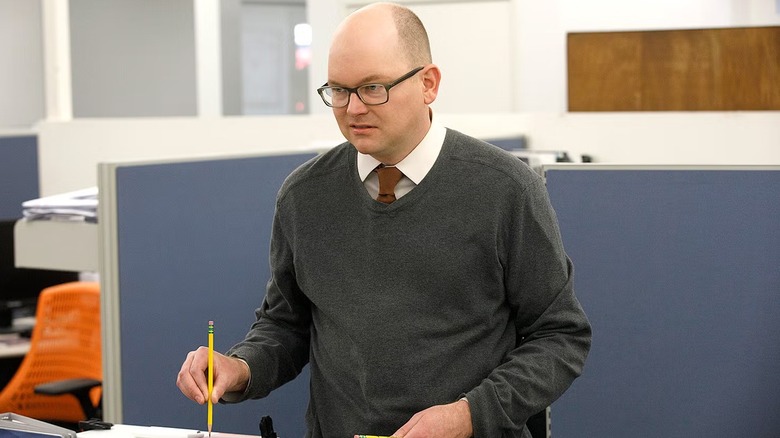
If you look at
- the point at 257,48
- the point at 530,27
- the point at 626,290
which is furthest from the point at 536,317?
the point at 257,48

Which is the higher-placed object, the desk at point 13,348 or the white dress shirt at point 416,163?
the white dress shirt at point 416,163

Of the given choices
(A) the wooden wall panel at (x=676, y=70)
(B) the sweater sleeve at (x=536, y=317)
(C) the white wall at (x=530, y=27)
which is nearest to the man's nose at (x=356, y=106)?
(B) the sweater sleeve at (x=536, y=317)

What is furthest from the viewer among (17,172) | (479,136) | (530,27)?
(530,27)

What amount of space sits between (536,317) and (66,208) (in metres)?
1.40

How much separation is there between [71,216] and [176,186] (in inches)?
10.5

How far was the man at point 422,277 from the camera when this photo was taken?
4.94ft

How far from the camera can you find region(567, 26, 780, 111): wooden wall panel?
3586mm

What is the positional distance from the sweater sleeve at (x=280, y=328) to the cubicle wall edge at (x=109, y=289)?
0.78 metres

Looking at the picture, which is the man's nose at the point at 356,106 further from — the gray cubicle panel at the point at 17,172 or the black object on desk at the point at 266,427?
the gray cubicle panel at the point at 17,172

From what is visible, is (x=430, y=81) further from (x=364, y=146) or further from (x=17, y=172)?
(x=17, y=172)

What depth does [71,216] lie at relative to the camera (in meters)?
2.57

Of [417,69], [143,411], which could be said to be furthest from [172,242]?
[417,69]

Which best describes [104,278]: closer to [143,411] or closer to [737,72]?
[143,411]

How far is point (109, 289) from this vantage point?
2.43 meters
